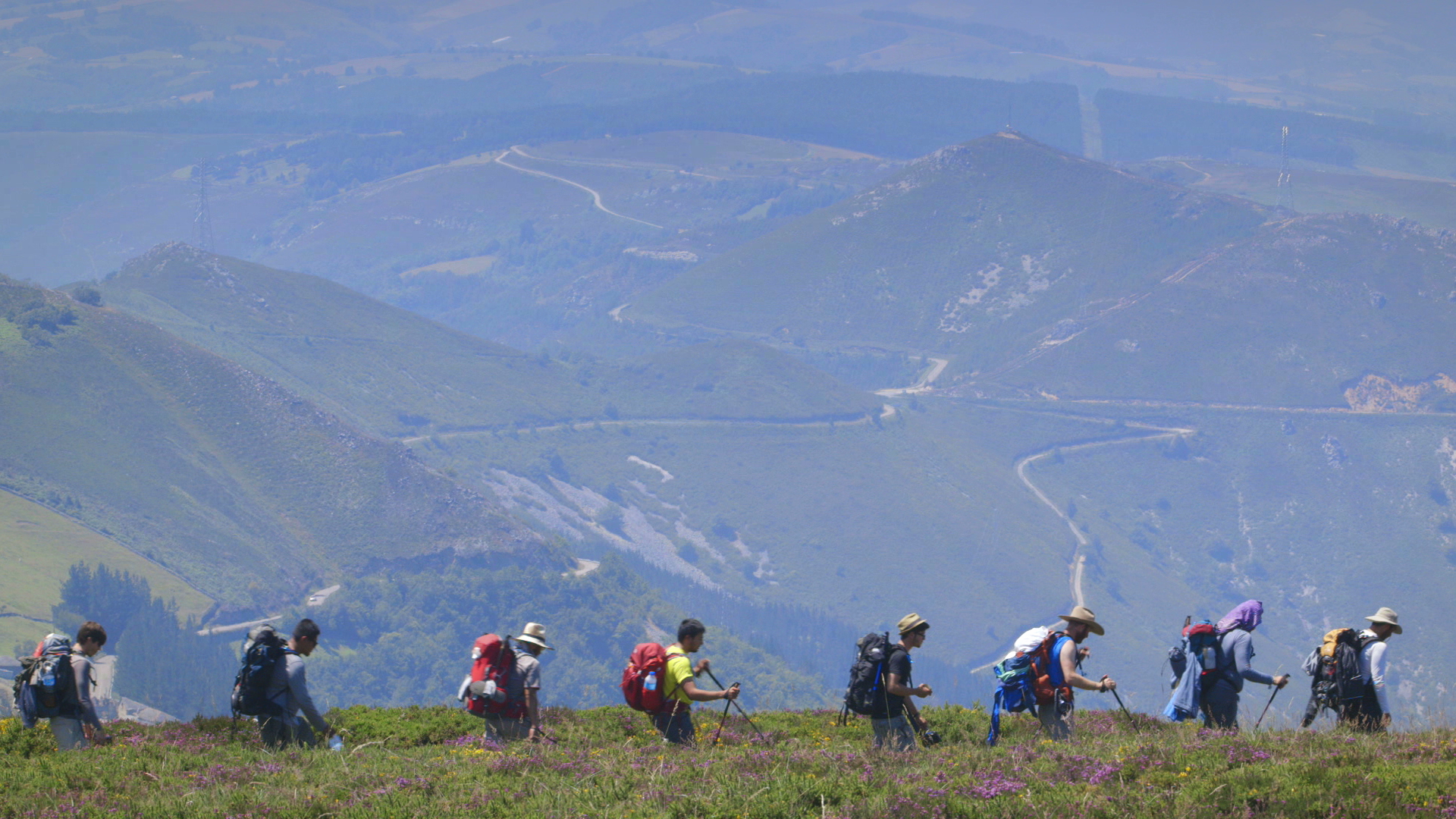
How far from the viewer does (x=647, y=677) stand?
21953mm

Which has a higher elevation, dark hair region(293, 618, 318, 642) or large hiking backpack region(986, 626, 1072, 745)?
large hiking backpack region(986, 626, 1072, 745)

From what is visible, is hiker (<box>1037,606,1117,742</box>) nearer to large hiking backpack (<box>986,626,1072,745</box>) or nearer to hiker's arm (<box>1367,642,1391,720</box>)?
large hiking backpack (<box>986,626,1072,745</box>)

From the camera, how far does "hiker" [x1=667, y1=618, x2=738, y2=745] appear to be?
21656 millimetres

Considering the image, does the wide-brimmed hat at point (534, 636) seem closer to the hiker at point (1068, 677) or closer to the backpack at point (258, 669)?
the backpack at point (258, 669)

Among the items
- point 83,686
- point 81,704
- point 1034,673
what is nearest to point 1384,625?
point 1034,673

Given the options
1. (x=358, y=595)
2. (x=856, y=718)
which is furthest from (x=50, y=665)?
(x=358, y=595)

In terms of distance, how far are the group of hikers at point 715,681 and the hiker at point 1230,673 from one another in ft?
0.08

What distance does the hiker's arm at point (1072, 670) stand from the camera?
21.5m

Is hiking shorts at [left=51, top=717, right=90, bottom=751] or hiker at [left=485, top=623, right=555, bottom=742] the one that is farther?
hiking shorts at [left=51, top=717, right=90, bottom=751]

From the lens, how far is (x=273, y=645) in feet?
70.4

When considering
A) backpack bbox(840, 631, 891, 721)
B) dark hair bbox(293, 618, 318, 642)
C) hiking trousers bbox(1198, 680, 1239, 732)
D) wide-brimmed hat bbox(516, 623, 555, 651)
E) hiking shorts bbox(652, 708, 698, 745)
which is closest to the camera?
dark hair bbox(293, 618, 318, 642)

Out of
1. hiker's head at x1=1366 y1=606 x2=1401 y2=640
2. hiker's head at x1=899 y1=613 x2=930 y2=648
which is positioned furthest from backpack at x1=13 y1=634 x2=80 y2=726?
hiker's head at x1=1366 y1=606 x2=1401 y2=640

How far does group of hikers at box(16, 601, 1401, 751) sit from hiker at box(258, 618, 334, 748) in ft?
0.07

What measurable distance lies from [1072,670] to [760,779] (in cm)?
500
